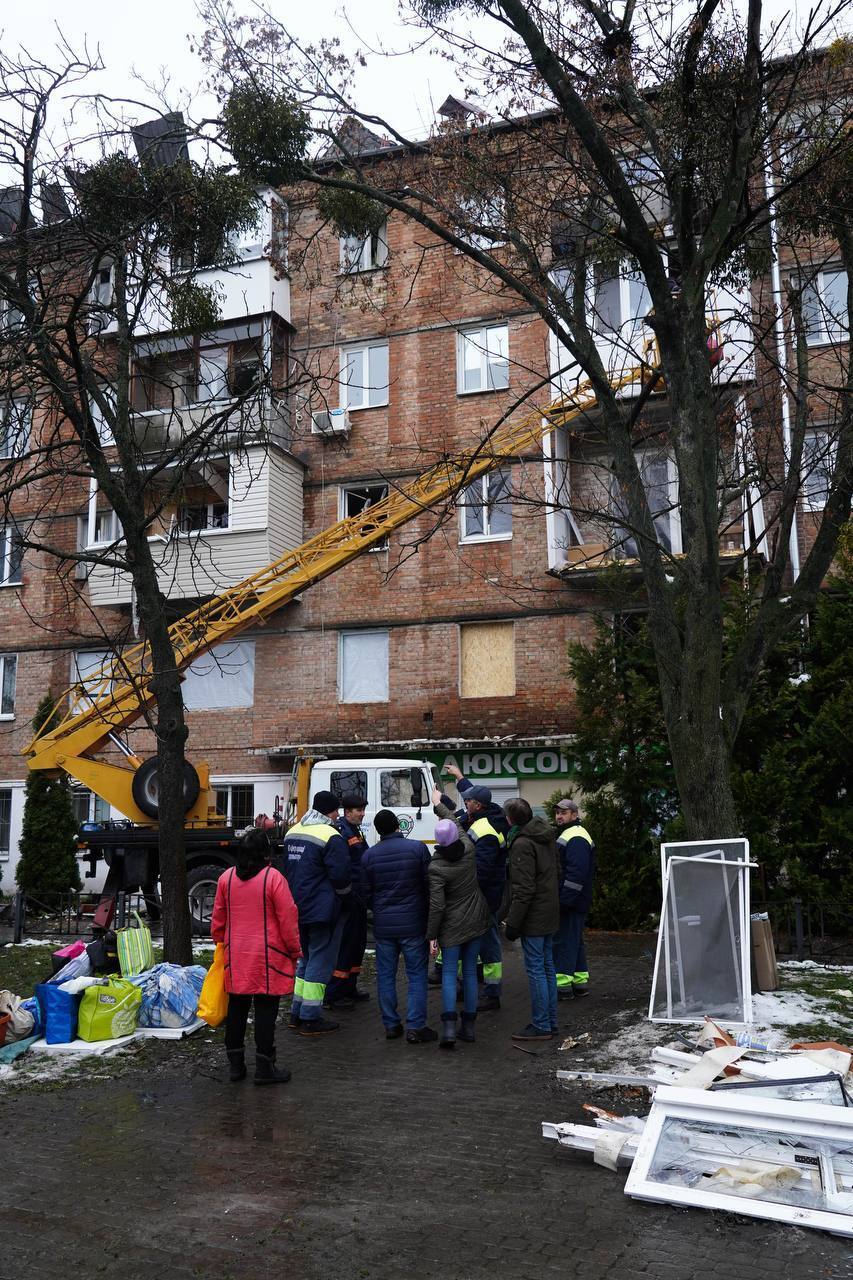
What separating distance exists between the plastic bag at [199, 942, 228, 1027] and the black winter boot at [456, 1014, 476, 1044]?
6.15 ft

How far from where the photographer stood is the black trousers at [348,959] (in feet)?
31.6

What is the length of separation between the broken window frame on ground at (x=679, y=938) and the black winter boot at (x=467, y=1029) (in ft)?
4.65

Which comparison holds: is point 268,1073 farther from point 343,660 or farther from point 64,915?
point 343,660

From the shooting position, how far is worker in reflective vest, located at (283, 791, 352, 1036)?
339 inches

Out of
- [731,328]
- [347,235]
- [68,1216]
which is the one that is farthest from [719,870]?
[731,328]

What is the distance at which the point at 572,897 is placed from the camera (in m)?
9.25

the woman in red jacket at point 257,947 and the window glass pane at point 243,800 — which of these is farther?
the window glass pane at point 243,800

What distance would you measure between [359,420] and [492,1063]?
1675 centimetres

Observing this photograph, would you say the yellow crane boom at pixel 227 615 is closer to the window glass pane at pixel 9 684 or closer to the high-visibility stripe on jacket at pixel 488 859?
the window glass pane at pixel 9 684

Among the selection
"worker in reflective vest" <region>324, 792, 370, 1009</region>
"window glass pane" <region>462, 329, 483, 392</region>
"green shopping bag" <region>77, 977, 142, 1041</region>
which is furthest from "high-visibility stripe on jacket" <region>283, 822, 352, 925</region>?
"window glass pane" <region>462, 329, 483, 392</region>

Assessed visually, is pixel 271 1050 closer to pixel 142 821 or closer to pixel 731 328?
pixel 142 821

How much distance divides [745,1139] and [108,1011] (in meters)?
5.15

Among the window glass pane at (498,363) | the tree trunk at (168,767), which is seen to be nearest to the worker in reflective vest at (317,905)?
the tree trunk at (168,767)

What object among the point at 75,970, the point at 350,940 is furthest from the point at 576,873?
the point at 75,970
